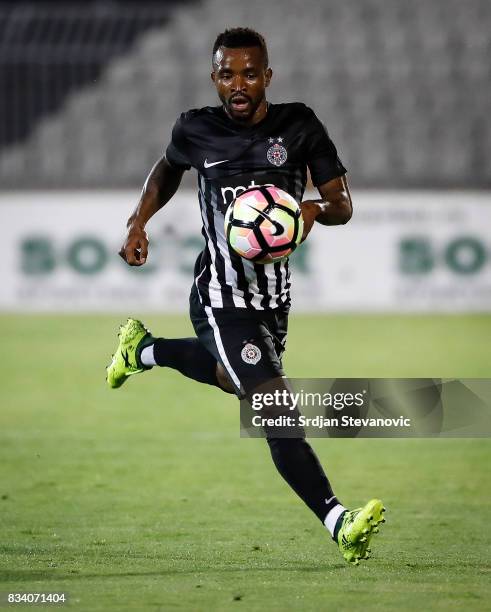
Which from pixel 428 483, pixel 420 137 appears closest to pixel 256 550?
pixel 428 483

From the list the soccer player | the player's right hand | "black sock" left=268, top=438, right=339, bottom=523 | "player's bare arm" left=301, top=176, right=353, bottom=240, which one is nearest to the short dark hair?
the soccer player

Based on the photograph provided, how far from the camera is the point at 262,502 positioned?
6711 millimetres

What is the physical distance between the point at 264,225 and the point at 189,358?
4.25 ft

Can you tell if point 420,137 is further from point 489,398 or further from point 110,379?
point 110,379

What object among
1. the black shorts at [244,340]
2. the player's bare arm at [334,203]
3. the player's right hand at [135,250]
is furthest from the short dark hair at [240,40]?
the black shorts at [244,340]

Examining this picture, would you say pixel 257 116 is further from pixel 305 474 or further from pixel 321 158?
pixel 305 474

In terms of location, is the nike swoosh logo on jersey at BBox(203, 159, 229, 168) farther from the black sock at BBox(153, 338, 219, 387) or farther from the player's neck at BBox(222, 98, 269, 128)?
the black sock at BBox(153, 338, 219, 387)

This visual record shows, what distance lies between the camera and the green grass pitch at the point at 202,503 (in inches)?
184

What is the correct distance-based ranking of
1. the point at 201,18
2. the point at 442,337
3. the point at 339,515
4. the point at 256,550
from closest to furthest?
the point at 339,515 < the point at 256,550 < the point at 442,337 < the point at 201,18

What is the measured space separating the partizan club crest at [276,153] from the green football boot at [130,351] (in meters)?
1.44

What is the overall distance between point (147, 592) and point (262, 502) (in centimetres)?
221

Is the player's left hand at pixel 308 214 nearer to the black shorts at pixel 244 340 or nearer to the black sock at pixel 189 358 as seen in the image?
the black shorts at pixel 244 340

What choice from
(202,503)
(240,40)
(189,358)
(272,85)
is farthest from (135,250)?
(272,85)

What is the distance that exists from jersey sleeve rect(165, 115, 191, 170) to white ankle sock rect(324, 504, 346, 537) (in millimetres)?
1768
